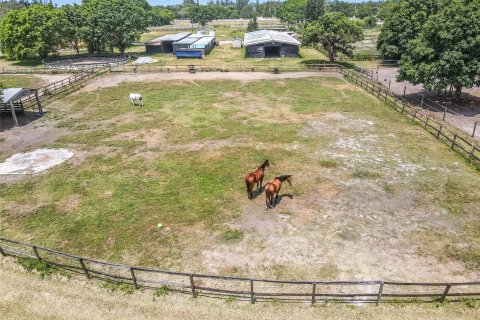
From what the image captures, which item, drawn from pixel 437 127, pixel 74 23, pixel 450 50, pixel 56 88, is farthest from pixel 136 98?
pixel 74 23

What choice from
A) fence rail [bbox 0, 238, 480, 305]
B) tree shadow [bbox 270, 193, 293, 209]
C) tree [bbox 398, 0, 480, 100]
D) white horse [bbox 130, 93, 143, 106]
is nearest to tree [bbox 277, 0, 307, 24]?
tree [bbox 398, 0, 480, 100]

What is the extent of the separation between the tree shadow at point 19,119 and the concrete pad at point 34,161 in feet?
23.0

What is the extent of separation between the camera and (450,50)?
29.5 metres

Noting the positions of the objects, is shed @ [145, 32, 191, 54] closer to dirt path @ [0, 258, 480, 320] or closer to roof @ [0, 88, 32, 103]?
roof @ [0, 88, 32, 103]

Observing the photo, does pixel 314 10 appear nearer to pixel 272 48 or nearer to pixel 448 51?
pixel 272 48

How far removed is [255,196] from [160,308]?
7681 mm

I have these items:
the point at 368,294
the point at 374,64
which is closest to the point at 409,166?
the point at 368,294

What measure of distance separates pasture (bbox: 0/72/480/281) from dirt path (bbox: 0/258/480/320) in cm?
137

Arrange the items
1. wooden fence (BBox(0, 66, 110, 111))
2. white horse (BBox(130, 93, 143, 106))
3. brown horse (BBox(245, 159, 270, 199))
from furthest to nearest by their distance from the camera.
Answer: white horse (BBox(130, 93, 143, 106)) → wooden fence (BBox(0, 66, 110, 111)) → brown horse (BBox(245, 159, 270, 199))

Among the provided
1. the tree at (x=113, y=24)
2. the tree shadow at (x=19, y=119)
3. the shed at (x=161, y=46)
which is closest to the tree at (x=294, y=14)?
the shed at (x=161, y=46)

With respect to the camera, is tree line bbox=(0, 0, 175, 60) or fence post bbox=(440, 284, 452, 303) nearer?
fence post bbox=(440, 284, 452, 303)

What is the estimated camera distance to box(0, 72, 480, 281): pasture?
13391 mm

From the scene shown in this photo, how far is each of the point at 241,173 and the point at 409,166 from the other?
10245mm

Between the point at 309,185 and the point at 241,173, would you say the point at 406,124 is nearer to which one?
the point at 309,185
